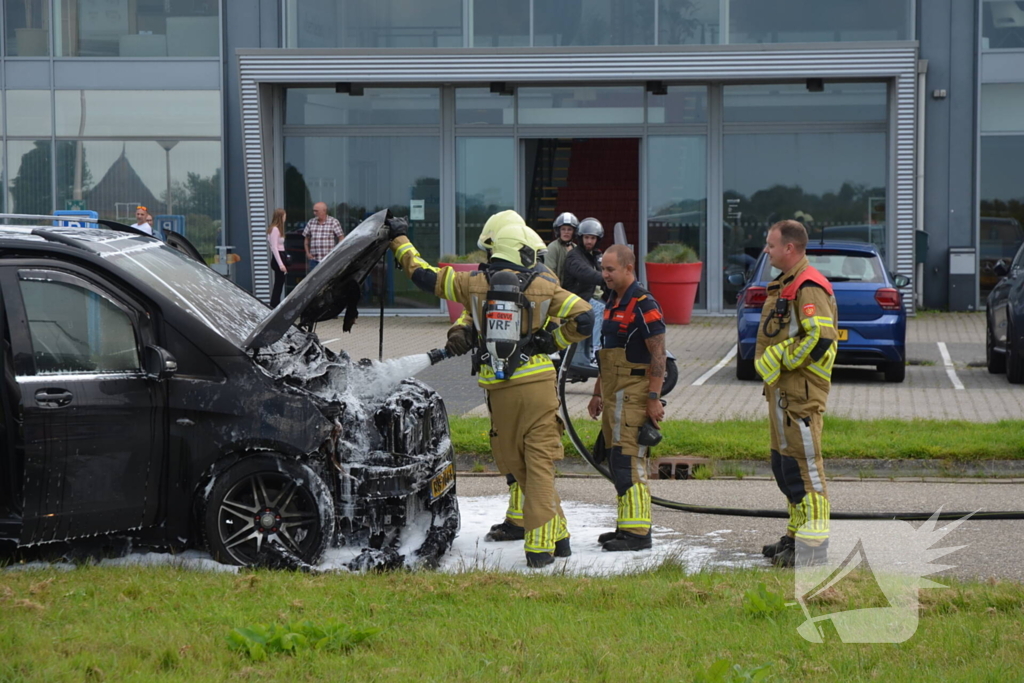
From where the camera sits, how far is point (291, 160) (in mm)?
22203

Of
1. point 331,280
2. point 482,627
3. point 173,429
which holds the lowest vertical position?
point 482,627

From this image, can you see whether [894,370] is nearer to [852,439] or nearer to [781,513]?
[852,439]

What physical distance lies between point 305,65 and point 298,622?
691 inches

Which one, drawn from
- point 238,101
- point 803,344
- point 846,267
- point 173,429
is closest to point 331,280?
point 173,429

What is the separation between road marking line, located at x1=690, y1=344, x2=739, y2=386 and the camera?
13376 mm

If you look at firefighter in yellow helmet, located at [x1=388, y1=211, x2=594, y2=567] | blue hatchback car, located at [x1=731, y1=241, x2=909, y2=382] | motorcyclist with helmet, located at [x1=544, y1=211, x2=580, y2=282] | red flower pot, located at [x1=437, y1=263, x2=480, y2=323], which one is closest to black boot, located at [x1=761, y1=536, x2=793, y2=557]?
firefighter in yellow helmet, located at [x1=388, y1=211, x2=594, y2=567]

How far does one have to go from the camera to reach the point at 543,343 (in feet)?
20.1

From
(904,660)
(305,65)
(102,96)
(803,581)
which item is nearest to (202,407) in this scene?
(803,581)

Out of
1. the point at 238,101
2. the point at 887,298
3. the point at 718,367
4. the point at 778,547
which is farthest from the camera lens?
the point at 238,101

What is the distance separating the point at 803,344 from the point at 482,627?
240 cm

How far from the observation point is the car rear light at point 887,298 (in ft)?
41.7

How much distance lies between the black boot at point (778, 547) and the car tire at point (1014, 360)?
7078 mm

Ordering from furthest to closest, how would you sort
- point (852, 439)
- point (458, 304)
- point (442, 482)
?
point (458, 304) < point (852, 439) < point (442, 482)

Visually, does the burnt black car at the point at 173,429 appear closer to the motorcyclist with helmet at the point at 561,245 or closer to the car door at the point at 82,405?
the car door at the point at 82,405
